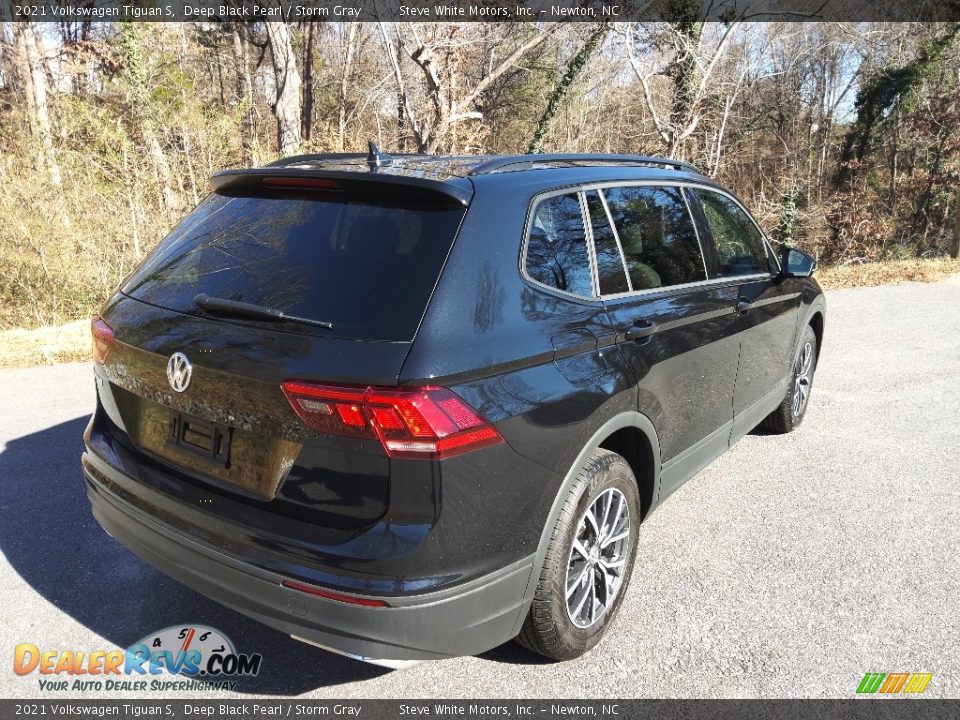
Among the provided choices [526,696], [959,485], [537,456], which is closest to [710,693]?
[526,696]

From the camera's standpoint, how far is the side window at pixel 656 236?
305cm

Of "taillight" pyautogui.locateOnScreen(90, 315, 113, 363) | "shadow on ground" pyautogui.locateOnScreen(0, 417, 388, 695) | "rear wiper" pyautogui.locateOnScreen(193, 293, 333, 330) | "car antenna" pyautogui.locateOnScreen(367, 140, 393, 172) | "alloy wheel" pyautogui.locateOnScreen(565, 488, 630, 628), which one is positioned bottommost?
"shadow on ground" pyautogui.locateOnScreen(0, 417, 388, 695)

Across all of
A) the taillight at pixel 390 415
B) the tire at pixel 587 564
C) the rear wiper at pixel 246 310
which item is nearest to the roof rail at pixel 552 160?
the rear wiper at pixel 246 310

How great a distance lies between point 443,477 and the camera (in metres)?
2.01

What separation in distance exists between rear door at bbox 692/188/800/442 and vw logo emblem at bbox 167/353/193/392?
104 inches

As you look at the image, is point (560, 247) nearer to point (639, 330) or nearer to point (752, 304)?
point (639, 330)

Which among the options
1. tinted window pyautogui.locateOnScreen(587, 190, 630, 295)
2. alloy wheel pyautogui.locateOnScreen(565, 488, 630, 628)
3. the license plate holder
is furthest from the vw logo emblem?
tinted window pyautogui.locateOnScreen(587, 190, 630, 295)

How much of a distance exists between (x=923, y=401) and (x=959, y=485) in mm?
1745

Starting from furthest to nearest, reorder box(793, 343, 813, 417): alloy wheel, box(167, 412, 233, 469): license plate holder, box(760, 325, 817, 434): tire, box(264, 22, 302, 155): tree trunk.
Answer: box(264, 22, 302, 155): tree trunk, box(793, 343, 813, 417): alloy wheel, box(760, 325, 817, 434): tire, box(167, 412, 233, 469): license plate holder

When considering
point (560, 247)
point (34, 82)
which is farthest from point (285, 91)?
point (560, 247)

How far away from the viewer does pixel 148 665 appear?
263cm

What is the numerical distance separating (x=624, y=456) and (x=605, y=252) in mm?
863

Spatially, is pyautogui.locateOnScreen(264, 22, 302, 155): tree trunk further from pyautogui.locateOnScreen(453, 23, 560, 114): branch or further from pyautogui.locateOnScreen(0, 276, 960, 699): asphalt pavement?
pyautogui.locateOnScreen(0, 276, 960, 699): asphalt pavement

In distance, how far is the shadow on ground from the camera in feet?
8.59
